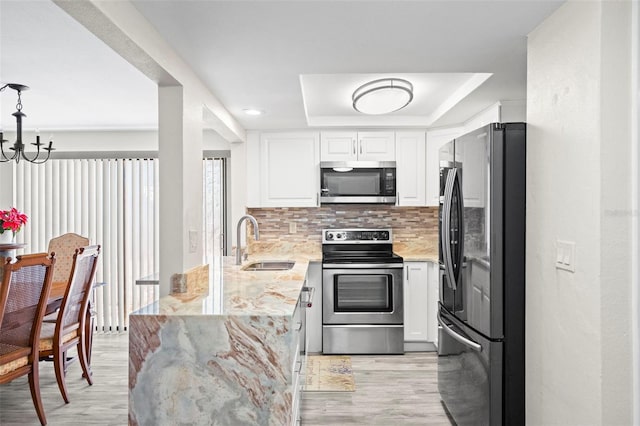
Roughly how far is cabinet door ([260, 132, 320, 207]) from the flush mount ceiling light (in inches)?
56.1

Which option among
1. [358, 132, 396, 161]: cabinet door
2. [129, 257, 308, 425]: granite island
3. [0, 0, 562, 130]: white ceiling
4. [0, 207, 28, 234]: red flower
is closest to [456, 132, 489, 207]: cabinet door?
[0, 0, 562, 130]: white ceiling

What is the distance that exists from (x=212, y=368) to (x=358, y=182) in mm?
2848

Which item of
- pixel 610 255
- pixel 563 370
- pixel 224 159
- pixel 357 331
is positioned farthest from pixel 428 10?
pixel 224 159

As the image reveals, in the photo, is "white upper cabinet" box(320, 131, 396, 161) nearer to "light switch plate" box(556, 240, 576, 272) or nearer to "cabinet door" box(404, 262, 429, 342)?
"cabinet door" box(404, 262, 429, 342)

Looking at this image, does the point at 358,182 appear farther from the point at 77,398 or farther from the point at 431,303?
the point at 77,398

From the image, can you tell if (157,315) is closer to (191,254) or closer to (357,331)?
(191,254)

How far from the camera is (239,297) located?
2281 mm

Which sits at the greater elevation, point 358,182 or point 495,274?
point 358,182

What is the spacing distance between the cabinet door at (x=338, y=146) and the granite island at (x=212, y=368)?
111 inches

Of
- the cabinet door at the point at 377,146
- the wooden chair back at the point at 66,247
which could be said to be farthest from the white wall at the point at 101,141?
the cabinet door at the point at 377,146

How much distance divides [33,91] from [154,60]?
81.6 inches

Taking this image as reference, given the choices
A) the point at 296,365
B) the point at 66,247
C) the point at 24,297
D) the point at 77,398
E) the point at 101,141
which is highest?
the point at 101,141

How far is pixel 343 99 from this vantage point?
12.1 feet

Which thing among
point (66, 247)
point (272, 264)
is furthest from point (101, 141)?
point (272, 264)
